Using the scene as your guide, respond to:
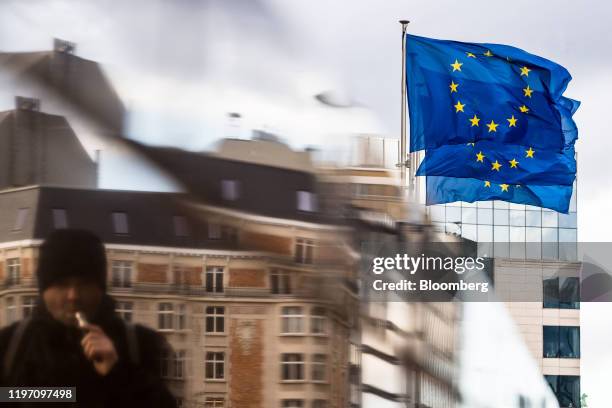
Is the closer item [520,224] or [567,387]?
[567,387]

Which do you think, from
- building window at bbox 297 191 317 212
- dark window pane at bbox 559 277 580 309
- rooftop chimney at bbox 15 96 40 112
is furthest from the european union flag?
dark window pane at bbox 559 277 580 309

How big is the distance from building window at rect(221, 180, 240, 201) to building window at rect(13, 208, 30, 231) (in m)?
0.55

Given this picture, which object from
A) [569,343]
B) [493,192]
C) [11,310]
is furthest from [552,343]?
[11,310]

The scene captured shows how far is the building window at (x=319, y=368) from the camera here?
153 inches

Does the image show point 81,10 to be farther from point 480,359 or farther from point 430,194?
point 430,194

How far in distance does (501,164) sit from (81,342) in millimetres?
3684

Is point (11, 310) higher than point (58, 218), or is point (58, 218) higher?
point (58, 218)

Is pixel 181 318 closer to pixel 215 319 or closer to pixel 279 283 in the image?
pixel 215 319

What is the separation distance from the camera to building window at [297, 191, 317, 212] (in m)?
3.86

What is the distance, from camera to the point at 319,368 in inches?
153

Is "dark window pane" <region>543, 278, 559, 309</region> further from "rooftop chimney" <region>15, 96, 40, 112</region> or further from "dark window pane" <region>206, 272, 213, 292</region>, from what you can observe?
"rooftop chimney" <region>15, 96, 40, 112</region>

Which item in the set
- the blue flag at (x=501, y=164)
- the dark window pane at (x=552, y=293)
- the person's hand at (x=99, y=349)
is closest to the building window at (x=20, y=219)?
the person's hand at (x=99, y=349)

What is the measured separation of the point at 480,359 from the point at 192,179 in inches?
57.4

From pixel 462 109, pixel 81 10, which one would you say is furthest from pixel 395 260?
pixel 462 109
